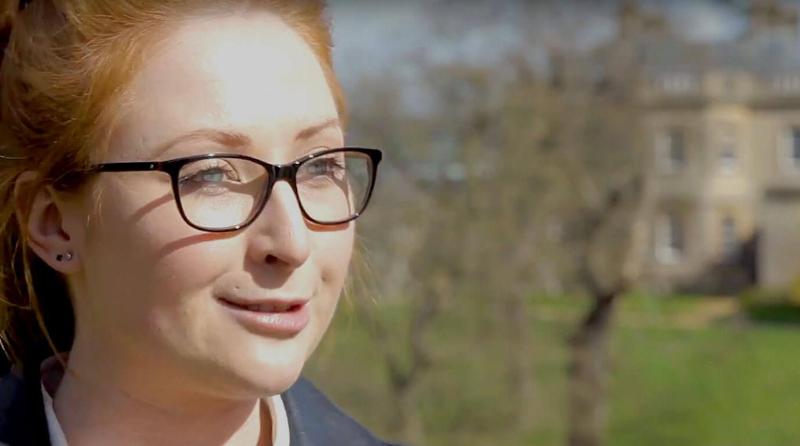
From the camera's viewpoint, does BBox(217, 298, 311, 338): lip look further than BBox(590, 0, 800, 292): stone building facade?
No

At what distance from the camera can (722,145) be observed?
289 inches

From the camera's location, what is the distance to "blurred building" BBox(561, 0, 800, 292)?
518 cm

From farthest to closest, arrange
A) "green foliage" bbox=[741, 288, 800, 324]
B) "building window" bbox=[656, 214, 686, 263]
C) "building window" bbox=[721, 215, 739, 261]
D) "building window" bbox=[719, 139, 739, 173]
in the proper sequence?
"building window" bbox=[721, 215, 739, 261] → "building window" bbox=[719, 139, 739, 173] → "green foliage" bbox=[741, 288, 800, 324] → "building window" bbox=[656, 214, 686, 263]

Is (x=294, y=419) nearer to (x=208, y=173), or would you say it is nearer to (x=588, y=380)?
(x=208, y=173)

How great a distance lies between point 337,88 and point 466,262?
4.70 metres

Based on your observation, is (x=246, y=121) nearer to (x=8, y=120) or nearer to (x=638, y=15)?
(x=8, y=120)

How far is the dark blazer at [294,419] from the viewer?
0.68 meters

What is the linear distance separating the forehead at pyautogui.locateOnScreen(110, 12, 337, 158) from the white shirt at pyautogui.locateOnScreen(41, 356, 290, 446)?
0.65 feet

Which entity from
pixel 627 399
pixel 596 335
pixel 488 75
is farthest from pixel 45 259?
pixel 627 399

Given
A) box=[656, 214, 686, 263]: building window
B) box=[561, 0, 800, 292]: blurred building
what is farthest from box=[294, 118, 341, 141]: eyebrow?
box=[656, 214, 686, 263]: building window

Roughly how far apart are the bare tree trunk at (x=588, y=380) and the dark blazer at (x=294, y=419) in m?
4.75

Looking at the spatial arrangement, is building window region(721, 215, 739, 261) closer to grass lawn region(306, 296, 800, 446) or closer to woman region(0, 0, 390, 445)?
grass lawn region(306, 296, 800, 446)

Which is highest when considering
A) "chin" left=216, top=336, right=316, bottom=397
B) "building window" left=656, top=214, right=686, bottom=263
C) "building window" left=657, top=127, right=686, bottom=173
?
"chin" left=216, top=336, right=316, bottom=397

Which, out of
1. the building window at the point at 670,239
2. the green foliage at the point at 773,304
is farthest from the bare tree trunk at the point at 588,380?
the green foliage at the point at 773,304
